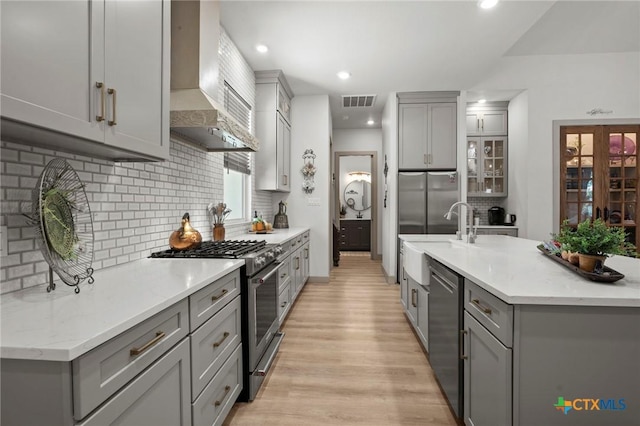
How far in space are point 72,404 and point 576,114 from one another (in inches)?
238

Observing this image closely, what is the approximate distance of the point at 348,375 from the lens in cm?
215

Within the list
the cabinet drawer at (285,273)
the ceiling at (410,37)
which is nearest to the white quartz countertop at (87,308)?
the cabinet drawer at (285,273)

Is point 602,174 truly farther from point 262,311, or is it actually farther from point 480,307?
point 262,311

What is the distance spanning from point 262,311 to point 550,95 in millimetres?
5117

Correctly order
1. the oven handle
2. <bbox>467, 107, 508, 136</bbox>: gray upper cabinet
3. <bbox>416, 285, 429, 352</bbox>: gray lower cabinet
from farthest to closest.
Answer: <bbox>467, 107, 508, 136</bbox>: gray upper cabinet
<bbox>416, 285, 429, 352</bbox>: gray lower cabinet
the oven handle

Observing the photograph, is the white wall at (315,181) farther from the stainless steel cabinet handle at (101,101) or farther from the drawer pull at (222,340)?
the stainless steel cabinet handle at (101,101)

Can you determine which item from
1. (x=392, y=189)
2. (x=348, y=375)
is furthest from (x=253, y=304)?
(x=392, y=189)

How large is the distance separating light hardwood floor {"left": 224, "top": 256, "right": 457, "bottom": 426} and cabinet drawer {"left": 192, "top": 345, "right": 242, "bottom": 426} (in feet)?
0.67

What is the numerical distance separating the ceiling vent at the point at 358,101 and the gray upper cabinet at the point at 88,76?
374 centimetres

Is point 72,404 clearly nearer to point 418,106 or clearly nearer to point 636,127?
point 418,106

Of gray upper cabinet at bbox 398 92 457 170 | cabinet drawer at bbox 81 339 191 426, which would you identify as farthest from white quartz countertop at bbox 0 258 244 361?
gray upper cabinet at bbox 398 92 457 170

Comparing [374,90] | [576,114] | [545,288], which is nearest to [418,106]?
[374,90]

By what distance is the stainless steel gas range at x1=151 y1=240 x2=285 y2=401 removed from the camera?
5.88ft

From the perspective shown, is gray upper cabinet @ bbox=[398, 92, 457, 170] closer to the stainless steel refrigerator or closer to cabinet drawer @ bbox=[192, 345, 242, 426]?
the stainless steel refrigerator
